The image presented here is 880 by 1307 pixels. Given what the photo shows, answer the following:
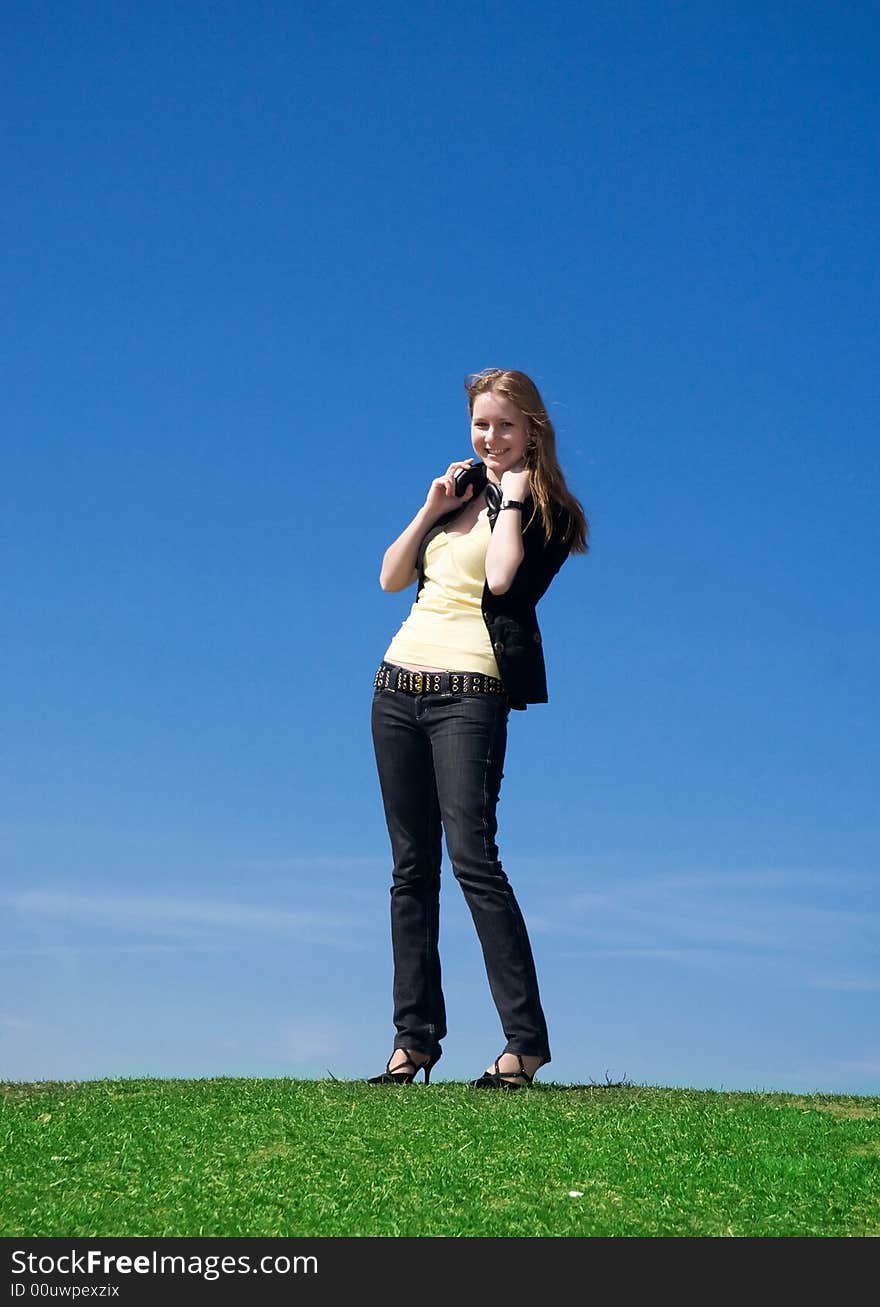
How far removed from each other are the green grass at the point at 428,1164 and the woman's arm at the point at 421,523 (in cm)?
264

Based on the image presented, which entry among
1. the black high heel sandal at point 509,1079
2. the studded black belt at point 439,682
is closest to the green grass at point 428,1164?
the black high heel sandal at point 509,1079

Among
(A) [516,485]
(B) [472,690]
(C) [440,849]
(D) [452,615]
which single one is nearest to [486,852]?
(C) [440,849]

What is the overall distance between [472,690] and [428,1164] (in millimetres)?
2449

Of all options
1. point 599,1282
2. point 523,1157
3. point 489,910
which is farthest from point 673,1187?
point 489,910

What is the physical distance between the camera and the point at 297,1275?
13.2ft

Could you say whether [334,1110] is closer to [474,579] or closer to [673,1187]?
[673,1187]

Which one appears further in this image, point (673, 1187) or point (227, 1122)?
point (227, 1122)

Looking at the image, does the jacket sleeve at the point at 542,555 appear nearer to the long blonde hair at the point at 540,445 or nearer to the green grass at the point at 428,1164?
the long blonde hair at the point at 540,445

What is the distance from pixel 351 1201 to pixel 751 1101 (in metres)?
3.09

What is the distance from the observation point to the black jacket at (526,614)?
6918mm

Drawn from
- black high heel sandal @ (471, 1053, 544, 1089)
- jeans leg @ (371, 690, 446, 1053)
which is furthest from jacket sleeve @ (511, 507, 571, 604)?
black high heel sandal @ (471, 1053, 544, 1089)

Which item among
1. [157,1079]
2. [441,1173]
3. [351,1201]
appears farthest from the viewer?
[157,1079]

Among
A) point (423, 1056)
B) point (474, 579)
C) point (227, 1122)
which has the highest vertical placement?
point (474, 579)

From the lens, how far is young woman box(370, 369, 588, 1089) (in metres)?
6.75
